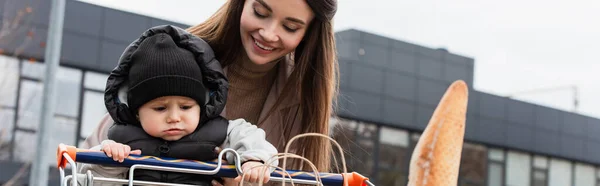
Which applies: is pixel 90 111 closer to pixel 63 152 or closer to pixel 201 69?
pixel 201 69

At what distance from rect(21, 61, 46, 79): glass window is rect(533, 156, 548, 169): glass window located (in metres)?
17.8

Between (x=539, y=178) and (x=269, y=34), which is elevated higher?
(x=539, y=178)

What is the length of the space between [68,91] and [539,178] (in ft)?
56.9

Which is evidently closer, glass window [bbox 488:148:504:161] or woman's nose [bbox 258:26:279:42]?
woman's nose [bbox 258:26:279:42]

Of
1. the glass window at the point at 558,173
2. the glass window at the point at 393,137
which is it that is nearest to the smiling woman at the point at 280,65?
the glass window at the point at 393,137

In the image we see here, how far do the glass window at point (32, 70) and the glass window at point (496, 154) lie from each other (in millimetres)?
15486

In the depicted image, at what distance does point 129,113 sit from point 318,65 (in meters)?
0.79

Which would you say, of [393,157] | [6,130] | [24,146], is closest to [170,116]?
[6,130]

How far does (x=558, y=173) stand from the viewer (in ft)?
112

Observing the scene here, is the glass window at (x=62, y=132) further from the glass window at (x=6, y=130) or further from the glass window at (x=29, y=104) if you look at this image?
the glass window at (x=6, y=130)

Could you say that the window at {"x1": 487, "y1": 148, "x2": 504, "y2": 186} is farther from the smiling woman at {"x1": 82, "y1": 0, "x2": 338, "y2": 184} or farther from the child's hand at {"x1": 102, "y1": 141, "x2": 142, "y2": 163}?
the child's hand at {"x1": 102, "y1": 141, "x2": 142, "y2": 163}

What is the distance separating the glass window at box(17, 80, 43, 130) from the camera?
20.8 m

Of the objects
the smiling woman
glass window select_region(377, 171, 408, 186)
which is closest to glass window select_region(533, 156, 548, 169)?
glass window select_region(377, 171, 408, 186)

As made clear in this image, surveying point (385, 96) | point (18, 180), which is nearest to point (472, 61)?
point (385, 96)
